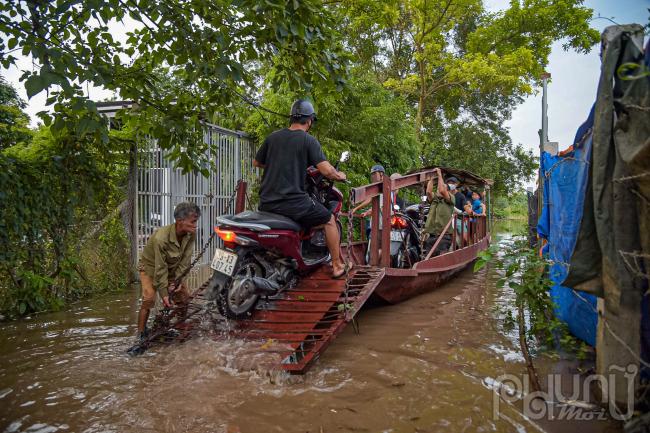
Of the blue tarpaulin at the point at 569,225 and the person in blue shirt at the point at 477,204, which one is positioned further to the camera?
the person in blue shirt at the point at 477,204

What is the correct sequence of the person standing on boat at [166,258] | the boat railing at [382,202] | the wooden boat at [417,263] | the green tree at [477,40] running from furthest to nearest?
the green tree at [477,40], the wooden boat at [417,263], the boat railing at [382,202], the person standing on boat at [166,258]

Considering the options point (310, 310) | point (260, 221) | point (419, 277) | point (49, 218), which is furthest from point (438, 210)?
point (49, 218)

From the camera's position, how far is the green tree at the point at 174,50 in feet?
10.4

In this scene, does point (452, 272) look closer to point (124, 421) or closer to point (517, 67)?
point (124, 421)

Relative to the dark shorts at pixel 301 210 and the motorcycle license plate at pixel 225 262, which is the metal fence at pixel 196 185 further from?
the motorcycle license plate at pixel 225 262

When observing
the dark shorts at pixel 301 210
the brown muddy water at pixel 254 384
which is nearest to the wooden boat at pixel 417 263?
the dark shorts at pixel 301 210

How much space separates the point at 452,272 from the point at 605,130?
5642 millimetres

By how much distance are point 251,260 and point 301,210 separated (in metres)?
0.68

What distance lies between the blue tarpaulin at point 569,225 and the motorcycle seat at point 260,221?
2.34 meters

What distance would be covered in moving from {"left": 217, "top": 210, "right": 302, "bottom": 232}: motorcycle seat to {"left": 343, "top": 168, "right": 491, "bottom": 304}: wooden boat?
783 mm

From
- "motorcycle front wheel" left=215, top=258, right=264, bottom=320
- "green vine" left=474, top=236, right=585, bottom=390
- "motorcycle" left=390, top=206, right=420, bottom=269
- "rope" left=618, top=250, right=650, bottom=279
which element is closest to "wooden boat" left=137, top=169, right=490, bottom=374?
"motorcycle front wheel" left=215, top=258, right=264, bottom=320

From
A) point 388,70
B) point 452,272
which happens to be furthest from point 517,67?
point 452,272

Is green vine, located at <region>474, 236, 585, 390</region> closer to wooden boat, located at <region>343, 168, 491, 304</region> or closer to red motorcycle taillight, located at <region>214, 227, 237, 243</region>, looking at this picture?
wooden boat, located at <region>343, 168, 491, 304</region>

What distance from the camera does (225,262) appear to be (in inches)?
153
